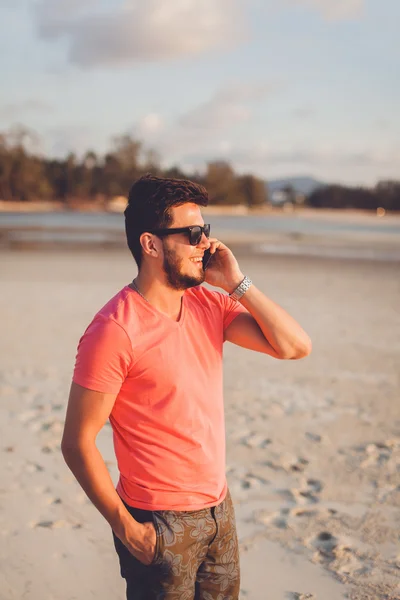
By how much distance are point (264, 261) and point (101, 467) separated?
802 inches

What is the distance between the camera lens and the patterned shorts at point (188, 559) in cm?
207

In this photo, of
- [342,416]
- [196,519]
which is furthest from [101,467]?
[342,416]

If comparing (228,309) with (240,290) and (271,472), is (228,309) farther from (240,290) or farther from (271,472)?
(271,472)

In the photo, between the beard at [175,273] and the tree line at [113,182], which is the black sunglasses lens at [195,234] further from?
the tree line at [113,182]

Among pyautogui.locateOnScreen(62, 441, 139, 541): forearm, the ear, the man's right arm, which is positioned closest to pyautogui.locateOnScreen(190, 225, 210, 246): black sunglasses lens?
the ear

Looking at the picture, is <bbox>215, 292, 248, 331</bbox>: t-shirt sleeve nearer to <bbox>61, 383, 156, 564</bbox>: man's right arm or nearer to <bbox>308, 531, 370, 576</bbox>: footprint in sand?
<bbox>61, 383, 156, 564</bbox>: man's right arm

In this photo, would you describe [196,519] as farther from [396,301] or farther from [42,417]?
[396,301]

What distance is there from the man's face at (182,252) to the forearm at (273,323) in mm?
236

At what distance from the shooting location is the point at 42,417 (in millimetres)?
5965

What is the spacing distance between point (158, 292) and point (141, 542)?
0.87 metres

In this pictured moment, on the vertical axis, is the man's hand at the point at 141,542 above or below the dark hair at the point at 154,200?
below

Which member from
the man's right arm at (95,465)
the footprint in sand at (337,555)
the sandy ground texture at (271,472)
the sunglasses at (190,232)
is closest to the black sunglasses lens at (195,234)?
the sunglasses at (190,232)

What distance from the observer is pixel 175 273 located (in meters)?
2.21

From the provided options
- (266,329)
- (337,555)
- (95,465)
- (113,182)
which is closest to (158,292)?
(266,329)
